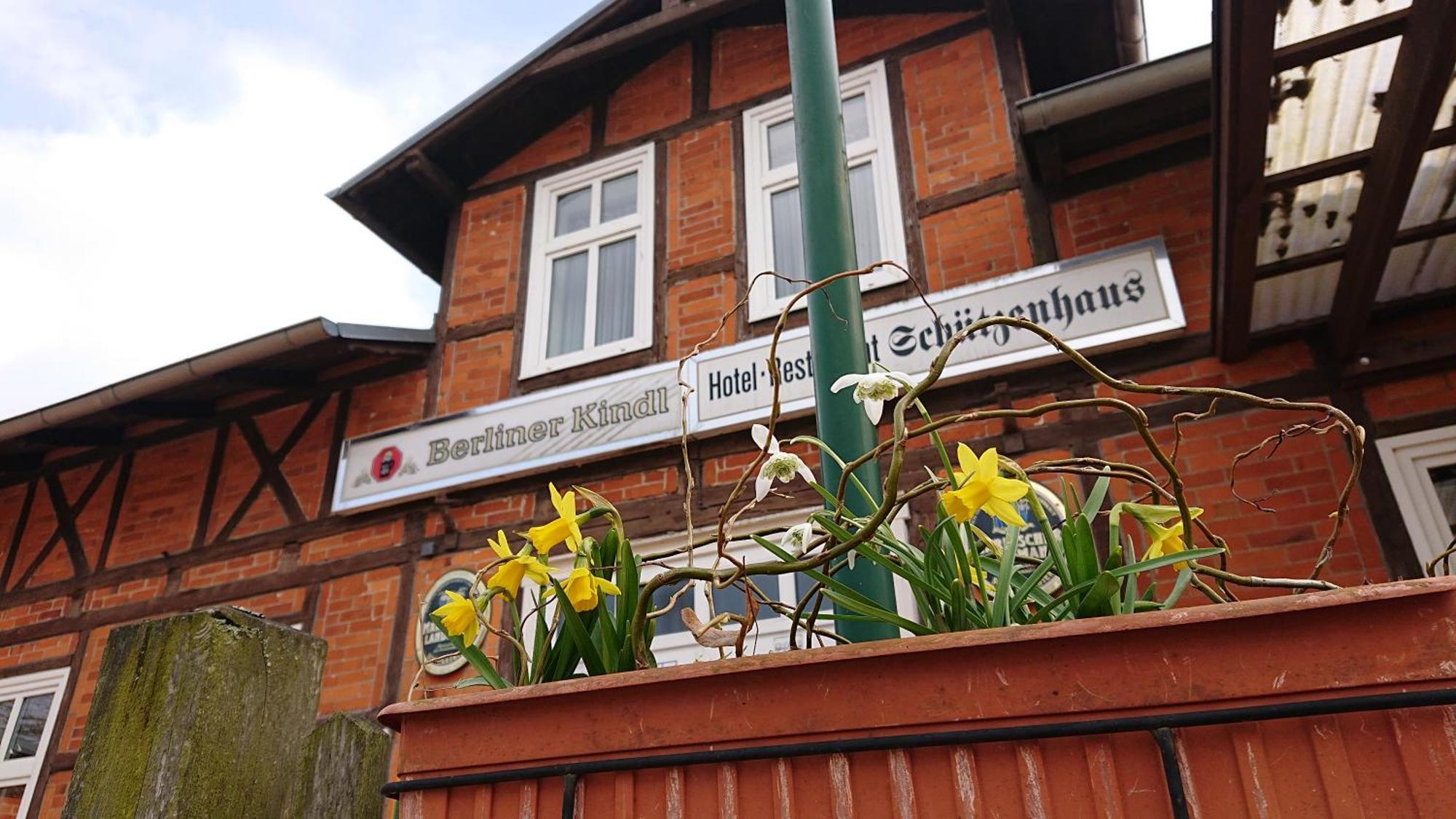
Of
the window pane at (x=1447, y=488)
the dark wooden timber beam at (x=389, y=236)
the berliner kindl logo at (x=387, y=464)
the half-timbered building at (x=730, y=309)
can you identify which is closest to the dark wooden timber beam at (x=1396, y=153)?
the half-timbered building at (x=730, y=309)

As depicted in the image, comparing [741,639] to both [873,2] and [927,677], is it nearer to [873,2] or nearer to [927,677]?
[927,677]

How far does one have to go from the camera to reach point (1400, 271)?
3367mm

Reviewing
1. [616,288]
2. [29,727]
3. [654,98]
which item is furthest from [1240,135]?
[29,727]

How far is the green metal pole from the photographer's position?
1.35 m

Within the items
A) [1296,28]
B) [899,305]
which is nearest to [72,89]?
[899,305]

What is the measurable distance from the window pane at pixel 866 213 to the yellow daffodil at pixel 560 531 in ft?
11.8

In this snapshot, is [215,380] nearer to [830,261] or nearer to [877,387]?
[830,261]

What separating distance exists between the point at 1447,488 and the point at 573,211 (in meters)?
4.52

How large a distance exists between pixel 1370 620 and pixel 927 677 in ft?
1.16

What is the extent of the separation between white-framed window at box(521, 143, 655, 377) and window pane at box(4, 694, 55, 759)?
392 cm

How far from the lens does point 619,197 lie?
18.6 feet

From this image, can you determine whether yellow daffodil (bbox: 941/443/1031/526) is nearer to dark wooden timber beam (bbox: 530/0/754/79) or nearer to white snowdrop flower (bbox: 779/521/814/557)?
white snowdrop flower (bbox: 779/521/814/557)

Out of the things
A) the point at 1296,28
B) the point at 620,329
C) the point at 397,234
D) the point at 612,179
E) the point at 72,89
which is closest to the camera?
the point at 1296,28

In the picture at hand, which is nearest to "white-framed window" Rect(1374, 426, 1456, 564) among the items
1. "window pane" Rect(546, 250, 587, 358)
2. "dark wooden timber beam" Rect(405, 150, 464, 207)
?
"window pane" Rect(546, 250, 587, 358)
